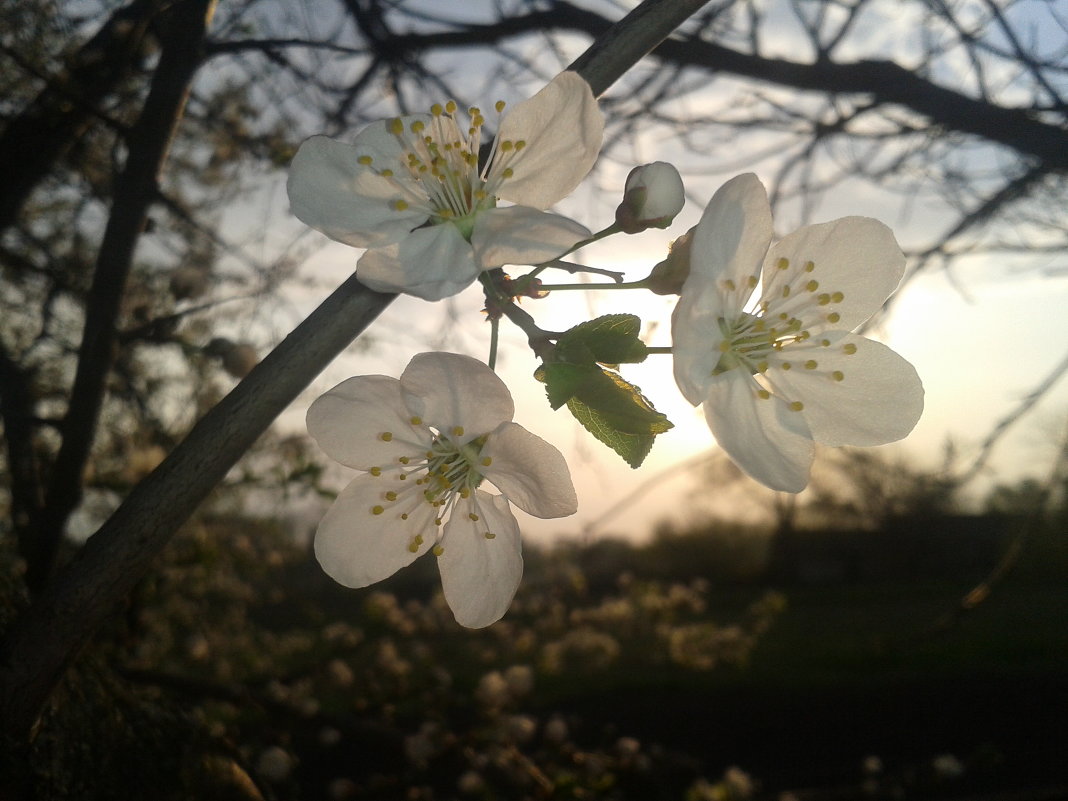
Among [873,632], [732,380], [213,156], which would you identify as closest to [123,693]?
[732,380]

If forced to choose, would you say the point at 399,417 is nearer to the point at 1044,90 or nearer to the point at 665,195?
the point at 665,195

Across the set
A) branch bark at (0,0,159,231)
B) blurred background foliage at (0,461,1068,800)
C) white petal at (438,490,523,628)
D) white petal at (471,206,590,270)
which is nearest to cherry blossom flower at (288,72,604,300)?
white petal at (471,206,590,270)

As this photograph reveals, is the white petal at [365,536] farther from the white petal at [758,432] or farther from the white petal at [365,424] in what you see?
the white petal at [758,432]

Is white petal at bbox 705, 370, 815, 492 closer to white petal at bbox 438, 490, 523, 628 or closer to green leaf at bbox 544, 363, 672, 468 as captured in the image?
green leaf at bbox 544, 363, 672, 468

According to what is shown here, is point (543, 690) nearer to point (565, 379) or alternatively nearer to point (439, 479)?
point (439, 479)

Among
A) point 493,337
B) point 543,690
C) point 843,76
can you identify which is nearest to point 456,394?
point 493,337

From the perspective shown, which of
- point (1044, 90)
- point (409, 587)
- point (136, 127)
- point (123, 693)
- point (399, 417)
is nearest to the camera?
point (399, 417)

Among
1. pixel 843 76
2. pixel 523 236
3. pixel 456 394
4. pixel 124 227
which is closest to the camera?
pixel 523 236
